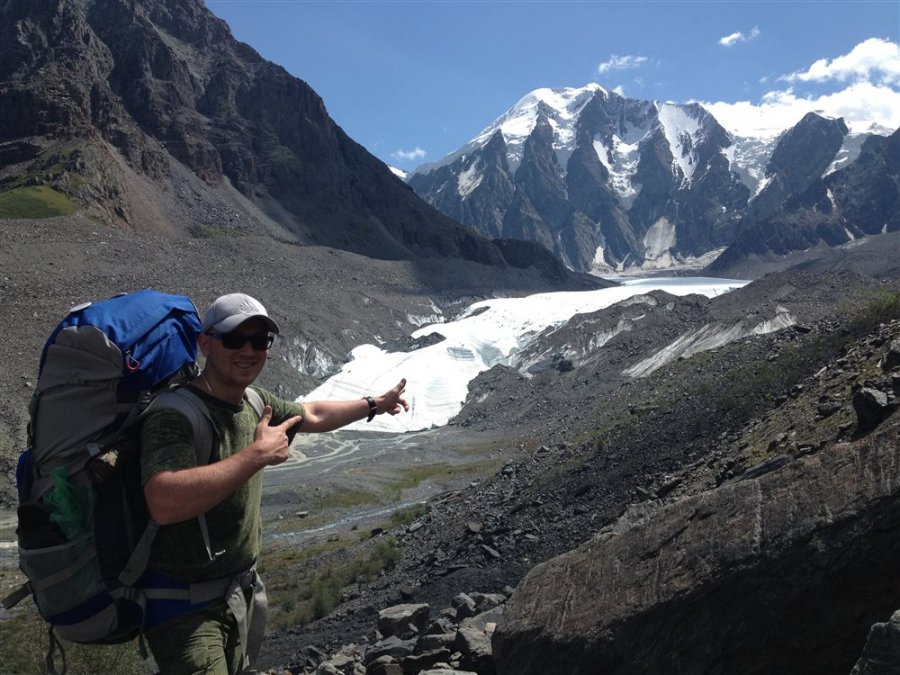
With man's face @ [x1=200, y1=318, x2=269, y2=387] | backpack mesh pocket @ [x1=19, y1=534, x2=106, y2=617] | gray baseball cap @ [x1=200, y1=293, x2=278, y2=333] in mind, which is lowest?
backpack mesh pocket @ [x1=19, y1=534, x2=106, y2=617]

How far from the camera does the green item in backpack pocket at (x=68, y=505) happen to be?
3389 mm

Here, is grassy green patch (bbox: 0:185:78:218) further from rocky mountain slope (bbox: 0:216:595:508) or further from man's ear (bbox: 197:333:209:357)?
man's ear (bbox: 197:333:209:357)

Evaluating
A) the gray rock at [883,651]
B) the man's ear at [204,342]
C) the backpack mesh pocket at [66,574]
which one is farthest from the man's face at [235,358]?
the gray rock at [883,651]

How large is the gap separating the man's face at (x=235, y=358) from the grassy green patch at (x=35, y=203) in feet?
319

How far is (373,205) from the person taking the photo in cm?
17625

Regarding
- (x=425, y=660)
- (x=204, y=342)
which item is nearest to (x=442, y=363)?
(x=425, y=660)

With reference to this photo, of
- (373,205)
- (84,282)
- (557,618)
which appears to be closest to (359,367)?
(84,282)

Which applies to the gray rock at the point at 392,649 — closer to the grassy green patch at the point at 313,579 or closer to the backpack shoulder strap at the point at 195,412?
the backpack shoulder strap at the point at 195,412

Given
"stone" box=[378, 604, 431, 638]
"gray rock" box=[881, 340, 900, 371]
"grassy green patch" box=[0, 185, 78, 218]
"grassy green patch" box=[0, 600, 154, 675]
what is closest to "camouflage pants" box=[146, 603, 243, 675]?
"grassy green patch" box=[0, 600, 154, 675]

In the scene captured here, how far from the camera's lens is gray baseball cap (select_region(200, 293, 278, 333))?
3826mm

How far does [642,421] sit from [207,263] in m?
83.6

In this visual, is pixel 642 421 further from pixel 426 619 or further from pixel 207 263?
pixel 207 263

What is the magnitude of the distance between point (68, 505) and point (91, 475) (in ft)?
0.51

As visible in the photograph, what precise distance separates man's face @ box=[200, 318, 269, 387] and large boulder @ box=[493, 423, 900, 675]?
297cm
